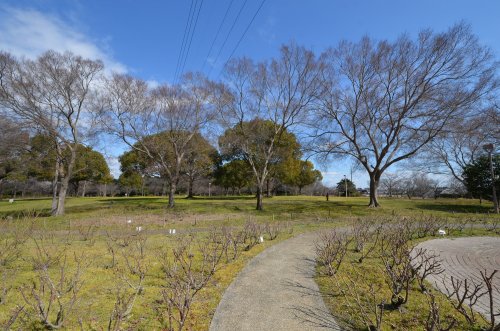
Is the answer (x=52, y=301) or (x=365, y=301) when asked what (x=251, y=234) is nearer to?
(x=365, y=301)

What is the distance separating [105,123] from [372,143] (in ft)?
64.3

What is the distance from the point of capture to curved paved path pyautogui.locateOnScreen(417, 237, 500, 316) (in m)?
5.94

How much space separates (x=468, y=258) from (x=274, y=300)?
6337mm

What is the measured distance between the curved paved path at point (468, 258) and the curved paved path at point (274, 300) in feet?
8.52

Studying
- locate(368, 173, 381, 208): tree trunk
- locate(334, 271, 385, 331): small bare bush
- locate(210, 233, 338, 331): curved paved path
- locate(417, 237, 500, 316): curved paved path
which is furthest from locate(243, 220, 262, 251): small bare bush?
locate(368, 173, 381, 208): tree trunk

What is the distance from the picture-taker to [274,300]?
4.75 metres

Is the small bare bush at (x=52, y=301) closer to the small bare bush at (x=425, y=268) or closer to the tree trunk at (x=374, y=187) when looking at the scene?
the small bare bush at (x=425, y=268)

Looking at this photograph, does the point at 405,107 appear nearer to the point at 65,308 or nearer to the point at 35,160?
the point at 65,308

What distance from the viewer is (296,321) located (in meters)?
4.00

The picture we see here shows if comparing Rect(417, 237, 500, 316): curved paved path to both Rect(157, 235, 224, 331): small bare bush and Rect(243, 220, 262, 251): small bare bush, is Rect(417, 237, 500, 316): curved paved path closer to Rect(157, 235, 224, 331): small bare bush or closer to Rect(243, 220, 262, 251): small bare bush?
Rect(157, 235, 224, 331): small bare bush

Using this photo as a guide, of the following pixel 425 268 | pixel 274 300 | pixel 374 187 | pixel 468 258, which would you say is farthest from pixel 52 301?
pixel 374 187

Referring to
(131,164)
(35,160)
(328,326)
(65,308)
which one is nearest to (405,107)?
(328,326)

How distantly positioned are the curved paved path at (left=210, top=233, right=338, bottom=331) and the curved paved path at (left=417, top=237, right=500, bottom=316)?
260 cm

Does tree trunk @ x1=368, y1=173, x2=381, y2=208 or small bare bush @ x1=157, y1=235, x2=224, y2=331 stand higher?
tree trunk @ x1=368, y1=173, x2=381, y2=208
